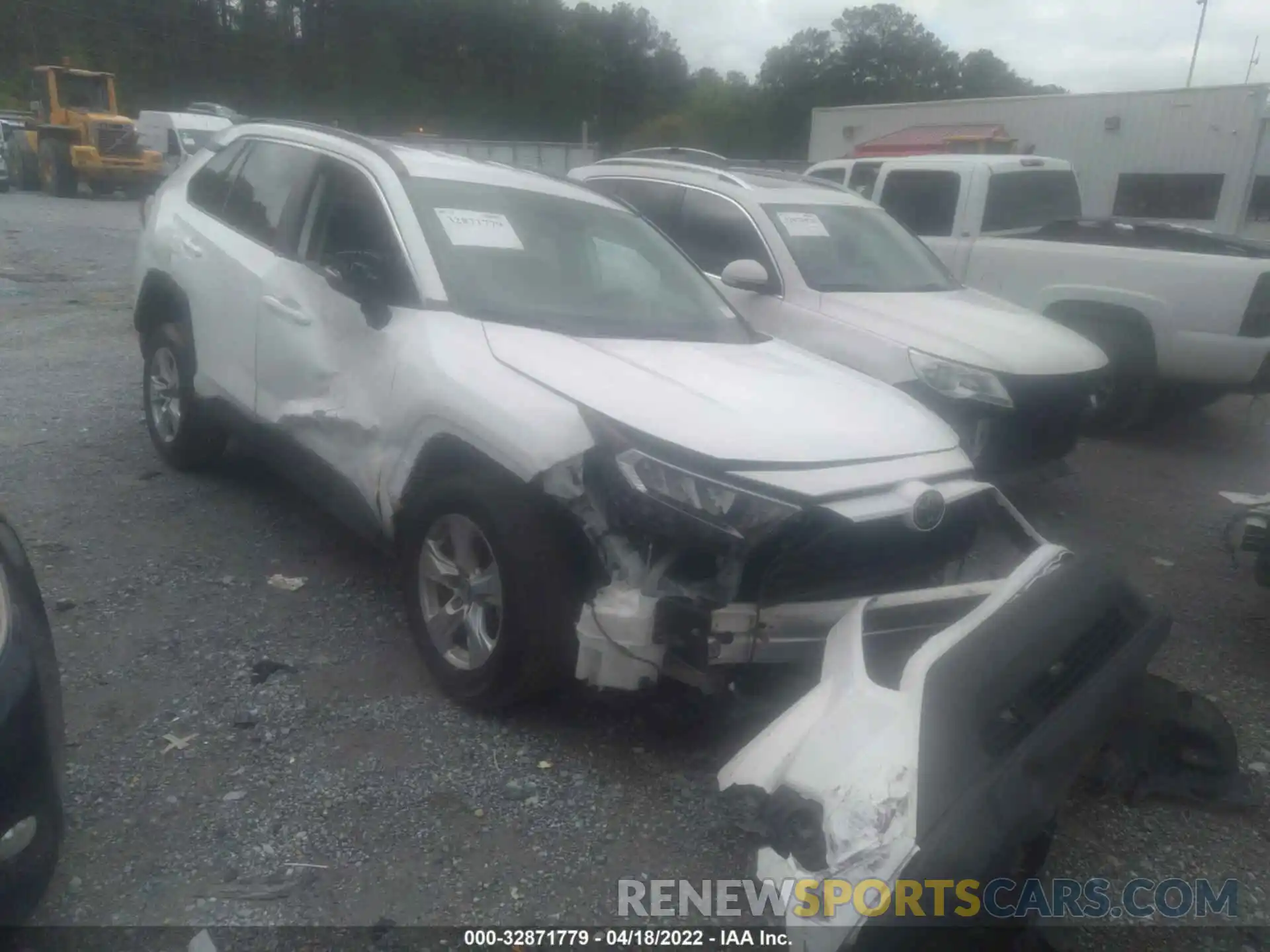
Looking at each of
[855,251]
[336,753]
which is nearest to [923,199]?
[855,251]

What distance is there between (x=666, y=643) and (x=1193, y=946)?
5.31 feet

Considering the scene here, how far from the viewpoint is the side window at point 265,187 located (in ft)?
15.0

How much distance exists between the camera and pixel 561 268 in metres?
4.14

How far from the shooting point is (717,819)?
315 cm

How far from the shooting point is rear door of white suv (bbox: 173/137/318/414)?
14.8 feet

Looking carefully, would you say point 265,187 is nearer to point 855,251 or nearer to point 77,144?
point 855,251

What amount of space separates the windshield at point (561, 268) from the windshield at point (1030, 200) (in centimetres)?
501

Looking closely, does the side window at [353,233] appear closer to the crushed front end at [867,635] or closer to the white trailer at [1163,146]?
the crushed front end at [867,635]

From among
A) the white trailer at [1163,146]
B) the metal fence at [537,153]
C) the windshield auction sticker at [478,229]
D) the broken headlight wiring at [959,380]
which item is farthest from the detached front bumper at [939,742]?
the metal fence at [537,153]

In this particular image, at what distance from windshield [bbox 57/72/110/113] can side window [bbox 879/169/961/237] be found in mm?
23131

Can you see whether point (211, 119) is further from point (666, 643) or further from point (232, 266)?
point (666, 643)

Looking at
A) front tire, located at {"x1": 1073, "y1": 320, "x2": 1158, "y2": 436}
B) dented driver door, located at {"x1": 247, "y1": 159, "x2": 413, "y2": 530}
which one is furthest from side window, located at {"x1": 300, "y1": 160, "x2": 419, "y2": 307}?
front tire, located at {"x1": 1073, "y1": 320, "x2": 1158, "y2": 436}

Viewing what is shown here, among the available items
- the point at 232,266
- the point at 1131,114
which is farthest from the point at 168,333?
the point at 1131,114

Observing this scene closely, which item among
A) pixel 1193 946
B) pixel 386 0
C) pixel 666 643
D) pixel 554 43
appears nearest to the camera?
pixel 1193 946
